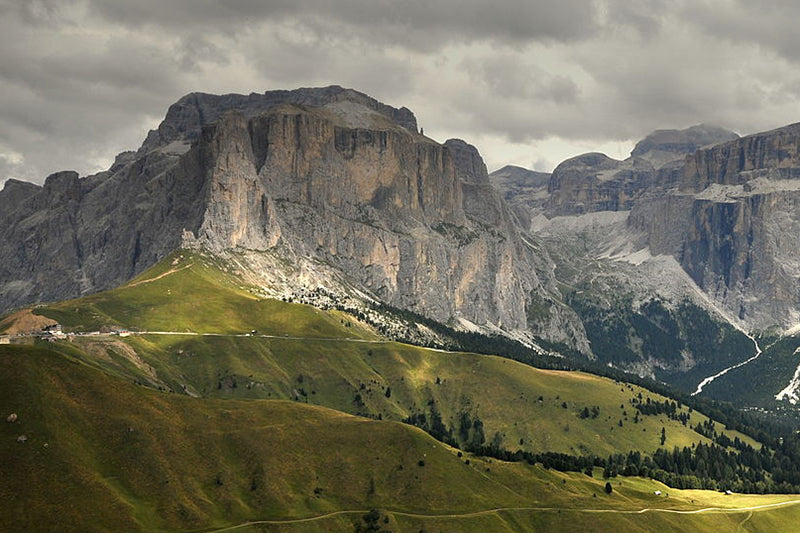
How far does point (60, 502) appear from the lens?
200 meters

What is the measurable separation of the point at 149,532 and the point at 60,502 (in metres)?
22.8

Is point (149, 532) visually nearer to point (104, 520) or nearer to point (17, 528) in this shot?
point (104, 520)

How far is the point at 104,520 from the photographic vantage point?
7771 inches

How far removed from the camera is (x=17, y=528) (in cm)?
18762

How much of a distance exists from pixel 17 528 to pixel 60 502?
1310 centimetres

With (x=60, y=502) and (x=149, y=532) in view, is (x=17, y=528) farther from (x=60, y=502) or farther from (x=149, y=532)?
(x=149, y=532)

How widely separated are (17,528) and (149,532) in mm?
29442

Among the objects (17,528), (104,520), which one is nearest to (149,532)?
(104,520)

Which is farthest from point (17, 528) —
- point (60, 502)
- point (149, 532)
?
point (149, 532)

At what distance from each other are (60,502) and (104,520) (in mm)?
12230
